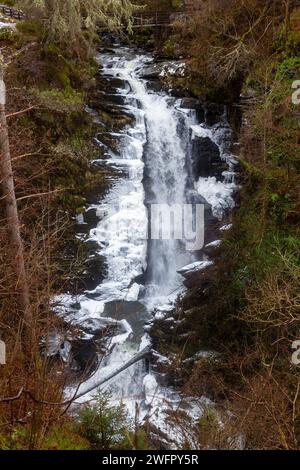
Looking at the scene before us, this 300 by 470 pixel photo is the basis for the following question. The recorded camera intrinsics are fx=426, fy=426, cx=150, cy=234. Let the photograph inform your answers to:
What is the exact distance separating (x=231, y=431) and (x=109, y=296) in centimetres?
610

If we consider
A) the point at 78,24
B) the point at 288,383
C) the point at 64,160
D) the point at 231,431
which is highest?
the point at 78,24

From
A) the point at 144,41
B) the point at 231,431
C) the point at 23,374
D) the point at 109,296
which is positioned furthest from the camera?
the point at 144,41

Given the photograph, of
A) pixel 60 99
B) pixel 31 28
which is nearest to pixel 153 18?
pixel 31 28

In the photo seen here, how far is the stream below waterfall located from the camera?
10328mm

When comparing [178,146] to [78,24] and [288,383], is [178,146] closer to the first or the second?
[78,24]

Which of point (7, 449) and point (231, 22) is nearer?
point (7, 449)

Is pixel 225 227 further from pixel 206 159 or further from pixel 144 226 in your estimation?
pixel 206 159

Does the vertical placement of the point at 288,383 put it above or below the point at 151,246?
below

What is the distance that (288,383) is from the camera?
848cm

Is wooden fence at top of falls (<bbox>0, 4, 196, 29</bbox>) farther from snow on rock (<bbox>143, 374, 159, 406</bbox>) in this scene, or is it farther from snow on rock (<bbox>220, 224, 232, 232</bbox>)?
snow on rock (<bbox>143, 374, 159, 406</bbox>)

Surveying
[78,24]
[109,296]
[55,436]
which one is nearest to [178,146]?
[78,24]

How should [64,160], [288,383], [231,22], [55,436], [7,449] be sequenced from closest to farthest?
[7,449] < [55,436] < [288,383] < [64,160] < [231,22]

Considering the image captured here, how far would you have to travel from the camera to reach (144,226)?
12930 millimetres

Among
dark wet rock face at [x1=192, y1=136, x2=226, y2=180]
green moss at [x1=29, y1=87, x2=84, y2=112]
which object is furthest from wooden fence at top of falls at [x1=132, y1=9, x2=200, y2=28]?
dark wet rock face at [x1=192, y1=136, x2=226, y2=180]
